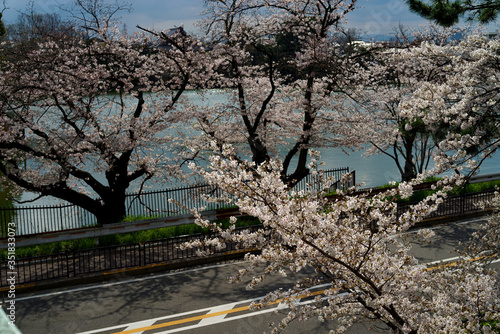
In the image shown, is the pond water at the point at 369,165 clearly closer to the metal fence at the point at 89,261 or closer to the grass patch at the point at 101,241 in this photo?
the grass patch at the point at 101,241

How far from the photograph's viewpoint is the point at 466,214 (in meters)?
17.2

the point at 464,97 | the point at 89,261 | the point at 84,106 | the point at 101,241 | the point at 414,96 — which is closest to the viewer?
the point at 464,97

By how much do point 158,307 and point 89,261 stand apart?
2886mm

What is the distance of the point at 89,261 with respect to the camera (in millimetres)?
12234

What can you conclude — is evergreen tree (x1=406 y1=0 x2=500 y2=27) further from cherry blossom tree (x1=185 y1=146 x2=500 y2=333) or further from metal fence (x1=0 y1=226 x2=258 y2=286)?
metal fence (x1=0 y1=226 x2=258 y2=286)

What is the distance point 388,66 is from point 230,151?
21.0 metres

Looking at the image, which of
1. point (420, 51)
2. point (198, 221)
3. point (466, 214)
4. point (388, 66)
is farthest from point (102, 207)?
point (388, 66)

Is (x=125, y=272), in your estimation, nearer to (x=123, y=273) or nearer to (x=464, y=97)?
(x=123, y=273)

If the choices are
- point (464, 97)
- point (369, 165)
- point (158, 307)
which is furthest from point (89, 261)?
point (369, 165)

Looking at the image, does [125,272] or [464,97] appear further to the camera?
[125,272]

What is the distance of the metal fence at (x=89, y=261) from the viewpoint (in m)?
12.1

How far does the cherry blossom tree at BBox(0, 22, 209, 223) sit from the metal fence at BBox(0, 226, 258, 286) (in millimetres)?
3069

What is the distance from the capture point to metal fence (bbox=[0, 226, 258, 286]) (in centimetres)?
1206

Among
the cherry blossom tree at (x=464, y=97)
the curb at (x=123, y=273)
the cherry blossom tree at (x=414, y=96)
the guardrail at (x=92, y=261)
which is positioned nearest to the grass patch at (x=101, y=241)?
the guardrail at (x=92, y=261)
